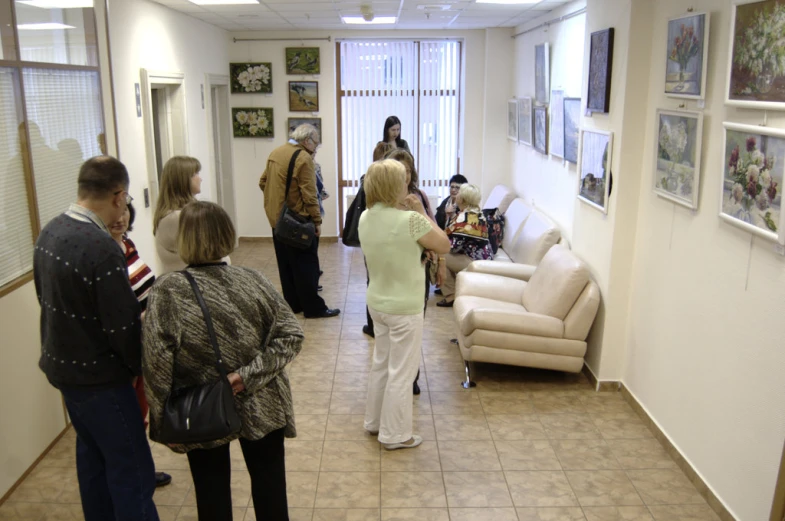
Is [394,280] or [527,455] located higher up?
[394,280]

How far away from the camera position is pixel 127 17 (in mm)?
5422

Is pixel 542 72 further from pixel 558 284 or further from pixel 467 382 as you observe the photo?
pixel 467 382

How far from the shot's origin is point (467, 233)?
6.25 m

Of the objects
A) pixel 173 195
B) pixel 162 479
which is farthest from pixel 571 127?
pixel 162 479

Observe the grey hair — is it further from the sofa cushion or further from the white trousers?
the white trousers

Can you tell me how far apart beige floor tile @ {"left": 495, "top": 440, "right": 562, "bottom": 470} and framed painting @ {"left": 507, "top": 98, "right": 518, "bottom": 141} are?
16.9 ft

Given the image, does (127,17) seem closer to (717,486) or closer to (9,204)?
(9,204)

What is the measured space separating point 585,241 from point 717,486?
214 cm

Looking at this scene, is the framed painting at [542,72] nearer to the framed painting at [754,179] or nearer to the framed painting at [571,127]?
the framed painting at [571,127]

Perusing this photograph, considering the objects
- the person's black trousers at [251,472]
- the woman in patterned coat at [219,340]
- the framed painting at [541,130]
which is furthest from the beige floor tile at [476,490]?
the framed painting at [541,130]

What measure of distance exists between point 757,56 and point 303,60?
6946 millimetres

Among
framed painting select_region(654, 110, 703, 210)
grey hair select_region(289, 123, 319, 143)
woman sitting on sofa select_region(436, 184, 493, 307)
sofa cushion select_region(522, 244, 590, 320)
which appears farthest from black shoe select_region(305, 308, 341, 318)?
framed painting select_region(654, 110, 703, 210)

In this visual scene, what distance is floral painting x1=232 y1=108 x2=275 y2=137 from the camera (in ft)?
30.1

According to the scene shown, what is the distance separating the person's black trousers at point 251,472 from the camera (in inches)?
98.8
